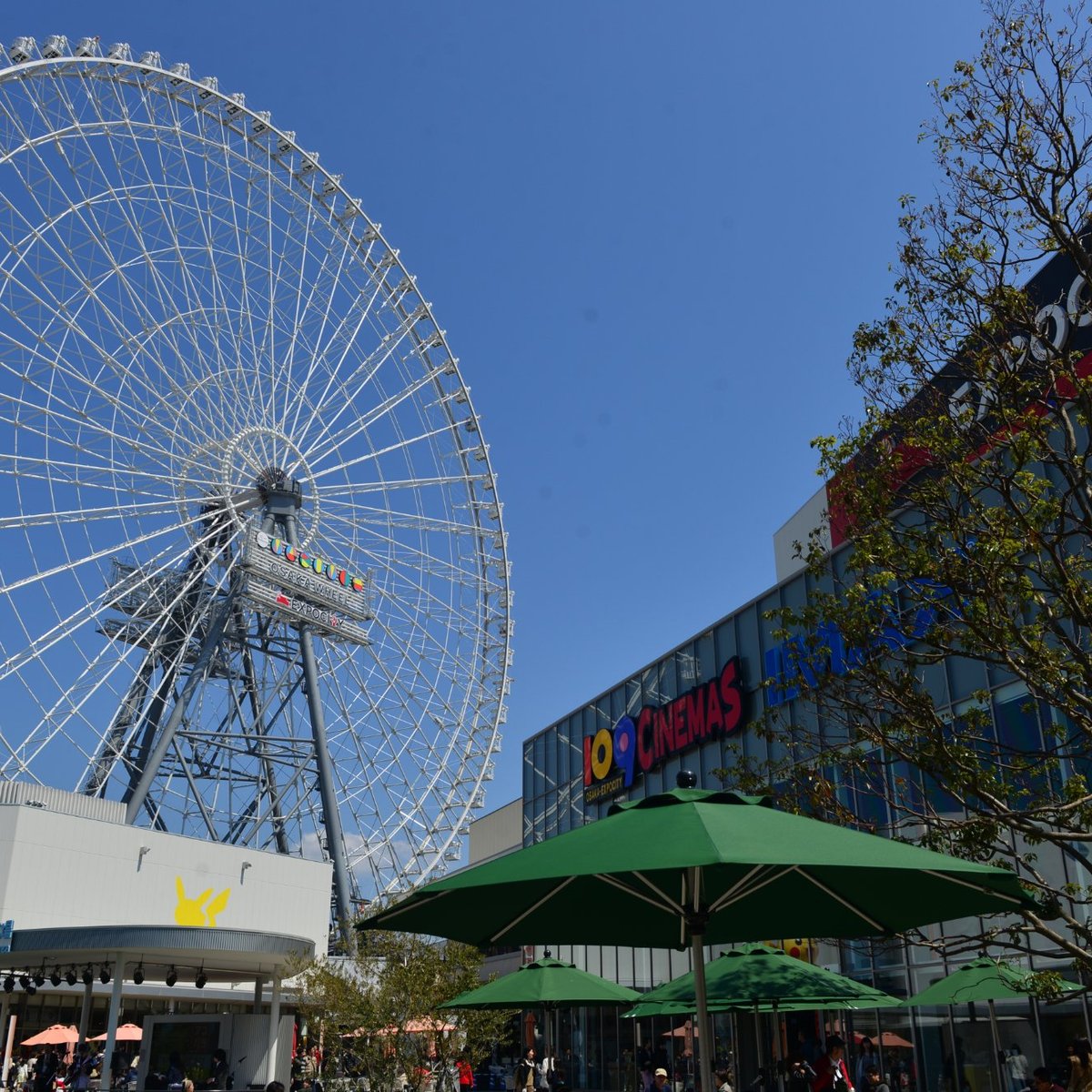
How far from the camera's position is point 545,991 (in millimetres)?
14211

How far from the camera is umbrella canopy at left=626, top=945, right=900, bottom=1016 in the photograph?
12.2 m

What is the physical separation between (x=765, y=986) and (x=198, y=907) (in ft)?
65.4

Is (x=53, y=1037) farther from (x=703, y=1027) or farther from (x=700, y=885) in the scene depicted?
(x=700, y=885)

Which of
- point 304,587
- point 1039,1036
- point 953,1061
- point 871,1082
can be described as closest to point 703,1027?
point 871,1082

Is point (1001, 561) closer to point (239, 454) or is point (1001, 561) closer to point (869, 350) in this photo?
point (869, 350)

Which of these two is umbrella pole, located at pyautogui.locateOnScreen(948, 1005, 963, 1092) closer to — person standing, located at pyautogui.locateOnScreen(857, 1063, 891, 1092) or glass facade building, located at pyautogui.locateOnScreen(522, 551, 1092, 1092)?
glass facade building, located at pyautogui.locateOnScreen(522, 551, 1092, 1092)

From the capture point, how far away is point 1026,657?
9297 millimetres

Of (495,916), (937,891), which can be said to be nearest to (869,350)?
(937,891)

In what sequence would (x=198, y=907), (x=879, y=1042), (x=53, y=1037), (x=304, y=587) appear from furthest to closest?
(x=304, y=587) < (x=198, y=907) < (x=53, y=1037) < (x=879, y=1042)

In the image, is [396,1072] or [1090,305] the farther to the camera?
[396,1072]

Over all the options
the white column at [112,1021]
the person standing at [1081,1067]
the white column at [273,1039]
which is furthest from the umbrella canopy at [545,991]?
the white column at [273,1039]

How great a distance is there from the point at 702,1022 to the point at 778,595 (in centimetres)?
1880

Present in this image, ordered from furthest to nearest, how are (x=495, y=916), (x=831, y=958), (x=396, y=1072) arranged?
(x=831, y=958) → (x=396, y=1072) → (x=495, y=916)

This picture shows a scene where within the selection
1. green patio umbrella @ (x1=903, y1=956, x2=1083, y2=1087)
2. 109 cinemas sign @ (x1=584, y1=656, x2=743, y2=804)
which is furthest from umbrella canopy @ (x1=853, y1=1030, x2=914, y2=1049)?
109 cinemas sign @ (x1=584, y1=656, x2=743, y2=804)
